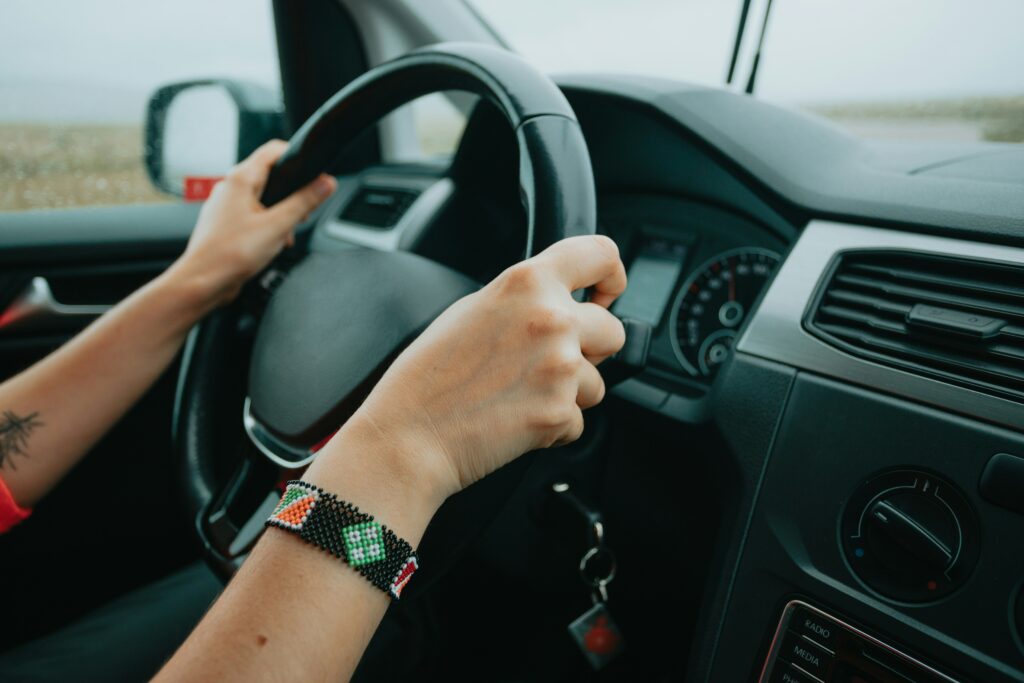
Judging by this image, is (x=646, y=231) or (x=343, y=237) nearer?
(x=646, y=231)

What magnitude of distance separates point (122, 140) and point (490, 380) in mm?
1569

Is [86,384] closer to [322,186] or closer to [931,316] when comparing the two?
[322,186]

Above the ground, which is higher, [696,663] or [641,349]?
[641,349]

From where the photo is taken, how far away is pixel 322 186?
0.96 m

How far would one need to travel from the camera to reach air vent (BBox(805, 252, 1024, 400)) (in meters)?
0.62

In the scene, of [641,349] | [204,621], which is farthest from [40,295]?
[641,349]

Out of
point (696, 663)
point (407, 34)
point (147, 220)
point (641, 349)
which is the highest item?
point (407, 34)

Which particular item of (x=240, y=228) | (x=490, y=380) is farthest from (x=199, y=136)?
(x=490, y=380)

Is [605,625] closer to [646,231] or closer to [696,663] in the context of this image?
[696,663]

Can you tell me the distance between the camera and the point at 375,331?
0.69 m

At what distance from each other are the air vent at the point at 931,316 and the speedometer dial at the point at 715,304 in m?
0.21

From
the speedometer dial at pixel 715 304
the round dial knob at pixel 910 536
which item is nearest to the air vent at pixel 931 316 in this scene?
the round dial knob at pixel 910 536

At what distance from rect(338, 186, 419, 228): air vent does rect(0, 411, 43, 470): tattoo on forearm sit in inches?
27.1

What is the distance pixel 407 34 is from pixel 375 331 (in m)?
1.22
